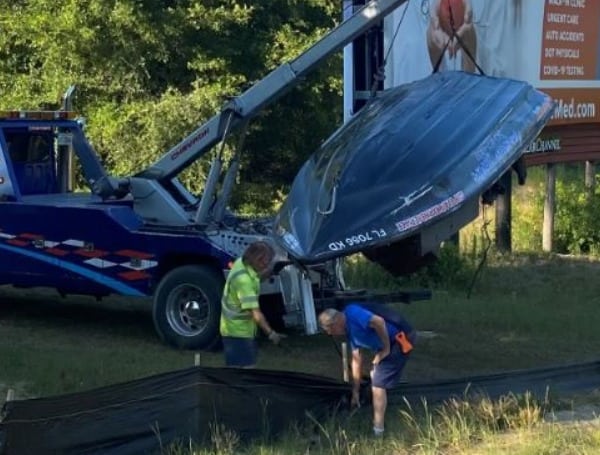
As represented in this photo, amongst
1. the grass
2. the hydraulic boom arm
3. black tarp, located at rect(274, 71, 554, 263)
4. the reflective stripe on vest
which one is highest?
the hydraulic boom arm

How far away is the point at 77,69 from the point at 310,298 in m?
15.4

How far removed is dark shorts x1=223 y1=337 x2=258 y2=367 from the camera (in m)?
9.59

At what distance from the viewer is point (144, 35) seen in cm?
2391

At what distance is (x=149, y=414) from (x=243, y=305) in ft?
6.10

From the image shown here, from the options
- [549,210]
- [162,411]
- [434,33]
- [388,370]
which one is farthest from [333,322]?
[549,210]

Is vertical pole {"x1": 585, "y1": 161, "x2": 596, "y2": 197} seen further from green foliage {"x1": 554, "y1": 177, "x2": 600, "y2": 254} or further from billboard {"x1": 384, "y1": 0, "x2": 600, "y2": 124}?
billboard {"x1": 384, "y1": 0, "x2": 600, "y2": 124}

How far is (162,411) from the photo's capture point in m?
7.76

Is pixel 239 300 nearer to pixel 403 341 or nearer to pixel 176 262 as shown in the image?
pixel 403 341

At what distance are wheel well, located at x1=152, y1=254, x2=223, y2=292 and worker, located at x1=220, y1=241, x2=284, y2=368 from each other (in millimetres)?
2460

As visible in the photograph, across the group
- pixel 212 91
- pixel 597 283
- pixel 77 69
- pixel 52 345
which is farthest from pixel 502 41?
pixel 52 345

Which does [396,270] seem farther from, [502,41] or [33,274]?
[502,41]

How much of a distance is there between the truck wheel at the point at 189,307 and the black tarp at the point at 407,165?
1.97m

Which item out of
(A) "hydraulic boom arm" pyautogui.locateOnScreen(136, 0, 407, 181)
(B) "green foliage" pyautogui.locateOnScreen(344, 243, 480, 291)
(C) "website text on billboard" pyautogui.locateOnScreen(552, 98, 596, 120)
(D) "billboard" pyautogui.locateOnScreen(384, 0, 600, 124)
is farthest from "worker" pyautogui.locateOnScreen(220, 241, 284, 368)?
(C) "website text on billboard" pyautogui.locateOnScreen(552, 98, 596, 120)

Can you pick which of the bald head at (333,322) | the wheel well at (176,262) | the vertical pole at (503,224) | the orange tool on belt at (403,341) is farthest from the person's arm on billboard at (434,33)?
the bald head at (333,322)
